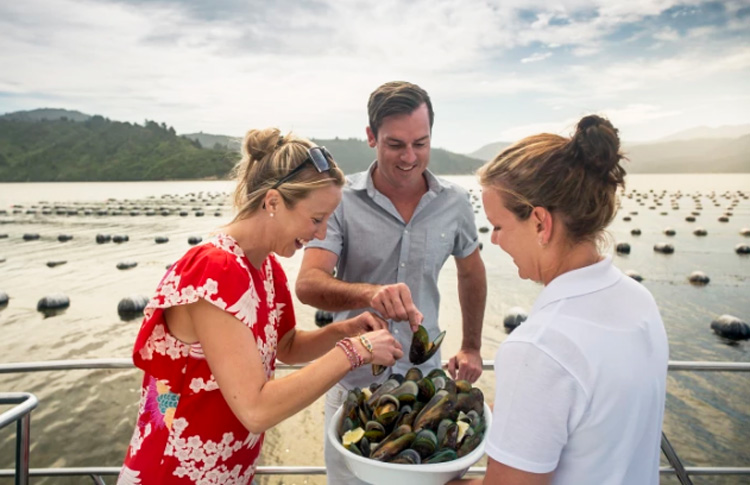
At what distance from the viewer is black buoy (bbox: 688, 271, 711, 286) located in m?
22.4

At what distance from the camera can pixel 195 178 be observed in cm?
13688

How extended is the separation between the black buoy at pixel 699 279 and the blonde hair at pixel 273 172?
2510 centimetres

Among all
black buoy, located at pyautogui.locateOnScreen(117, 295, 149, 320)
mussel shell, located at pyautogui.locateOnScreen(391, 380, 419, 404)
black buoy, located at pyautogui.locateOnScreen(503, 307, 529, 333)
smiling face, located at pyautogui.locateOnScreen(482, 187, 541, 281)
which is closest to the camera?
smiling face, located at pyautogui.locateOnScreen(482, 187, 541, 281)

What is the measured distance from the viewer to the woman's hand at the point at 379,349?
6.73 ft

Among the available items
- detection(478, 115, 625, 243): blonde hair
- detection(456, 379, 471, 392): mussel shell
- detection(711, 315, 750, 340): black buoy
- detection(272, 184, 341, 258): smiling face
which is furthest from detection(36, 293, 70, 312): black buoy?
detection(711, 315, 750, 340): black buoy

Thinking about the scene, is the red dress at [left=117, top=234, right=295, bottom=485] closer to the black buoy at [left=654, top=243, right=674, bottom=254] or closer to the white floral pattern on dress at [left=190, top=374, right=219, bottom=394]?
the white floral pattern on dress at [left=190, top=374, right=219, bottom=394]

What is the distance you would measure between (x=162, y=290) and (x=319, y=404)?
36.3 feet

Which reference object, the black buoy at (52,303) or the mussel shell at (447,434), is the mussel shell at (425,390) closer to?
the mussel shell at (447,434)

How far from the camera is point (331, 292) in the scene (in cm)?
300

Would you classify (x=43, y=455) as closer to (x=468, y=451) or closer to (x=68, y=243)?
(x=468, y=451)

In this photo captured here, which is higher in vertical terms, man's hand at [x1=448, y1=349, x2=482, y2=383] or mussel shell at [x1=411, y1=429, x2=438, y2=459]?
mussel shell at [x1=411, y1=429, x2=438, y2=459]

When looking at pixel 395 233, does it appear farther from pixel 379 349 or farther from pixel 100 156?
pixel 100 156

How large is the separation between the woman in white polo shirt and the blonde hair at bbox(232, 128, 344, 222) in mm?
1003

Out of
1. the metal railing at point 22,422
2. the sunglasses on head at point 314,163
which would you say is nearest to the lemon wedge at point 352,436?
the sunglasses on head at point 314,163
